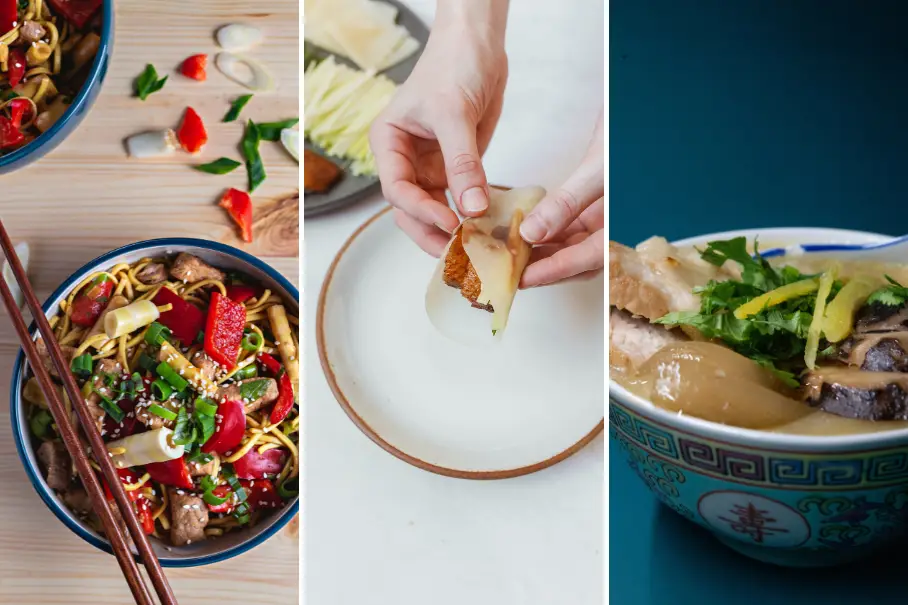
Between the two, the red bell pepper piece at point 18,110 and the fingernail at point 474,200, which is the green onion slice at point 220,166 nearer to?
the red bell pepper piece at point 18,110

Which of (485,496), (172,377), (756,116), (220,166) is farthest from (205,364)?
(756,116)

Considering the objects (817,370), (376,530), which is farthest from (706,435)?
(376,530)

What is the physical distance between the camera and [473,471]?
32.9 inches

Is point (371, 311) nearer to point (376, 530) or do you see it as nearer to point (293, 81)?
point (376, 530)

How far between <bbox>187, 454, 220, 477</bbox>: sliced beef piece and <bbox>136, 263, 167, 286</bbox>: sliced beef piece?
0.77 feet

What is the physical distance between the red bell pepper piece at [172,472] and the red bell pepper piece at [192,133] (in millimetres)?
427

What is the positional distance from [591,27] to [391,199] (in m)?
0.28

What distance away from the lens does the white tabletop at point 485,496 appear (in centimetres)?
84

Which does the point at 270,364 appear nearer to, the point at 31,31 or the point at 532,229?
the point at 532,229

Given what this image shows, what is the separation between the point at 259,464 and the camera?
1.00m

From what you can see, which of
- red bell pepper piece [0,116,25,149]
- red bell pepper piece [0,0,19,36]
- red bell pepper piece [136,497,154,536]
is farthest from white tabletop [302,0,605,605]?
red bell pepper piece [0,0,19,36]

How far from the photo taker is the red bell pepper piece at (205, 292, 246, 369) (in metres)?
1.01

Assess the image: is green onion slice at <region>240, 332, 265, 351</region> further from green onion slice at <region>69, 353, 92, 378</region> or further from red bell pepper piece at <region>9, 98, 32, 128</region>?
red bell pepper piece at <region>9, 98, 32, 128</region>

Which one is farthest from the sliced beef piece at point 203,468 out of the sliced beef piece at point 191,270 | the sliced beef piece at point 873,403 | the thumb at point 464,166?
the sliced beef piece at point 873,403
